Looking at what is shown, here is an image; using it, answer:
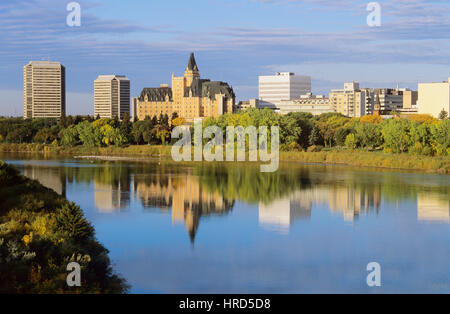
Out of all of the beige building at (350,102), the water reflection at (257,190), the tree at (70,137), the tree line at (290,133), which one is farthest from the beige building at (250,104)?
the water reflection at (257,190)

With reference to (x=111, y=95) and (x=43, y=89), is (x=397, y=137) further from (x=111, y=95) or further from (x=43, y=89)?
(x=111, y=95)

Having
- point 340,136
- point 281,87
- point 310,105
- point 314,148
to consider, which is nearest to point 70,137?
point 314,148

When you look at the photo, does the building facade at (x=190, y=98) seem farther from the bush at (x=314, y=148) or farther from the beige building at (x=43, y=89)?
the bush at (x=314, y=148)

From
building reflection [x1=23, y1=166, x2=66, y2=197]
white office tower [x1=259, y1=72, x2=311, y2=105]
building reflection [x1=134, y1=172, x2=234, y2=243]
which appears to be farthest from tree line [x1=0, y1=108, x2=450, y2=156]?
white office tower [x1=259, y1=72, x2=311, y2=105]

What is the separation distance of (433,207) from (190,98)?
101682mm

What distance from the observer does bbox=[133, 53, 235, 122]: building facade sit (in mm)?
120750

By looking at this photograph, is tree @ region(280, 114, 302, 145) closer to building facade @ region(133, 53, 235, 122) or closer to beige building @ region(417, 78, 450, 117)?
beige building @ region(417, 78, 450, 117)

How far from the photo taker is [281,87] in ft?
506

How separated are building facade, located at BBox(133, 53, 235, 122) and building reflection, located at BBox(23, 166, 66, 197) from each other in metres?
76.0

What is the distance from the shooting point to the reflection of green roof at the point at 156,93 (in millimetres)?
132500

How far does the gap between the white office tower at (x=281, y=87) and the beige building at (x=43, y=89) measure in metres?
50.0

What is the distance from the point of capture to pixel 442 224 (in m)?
22.4
